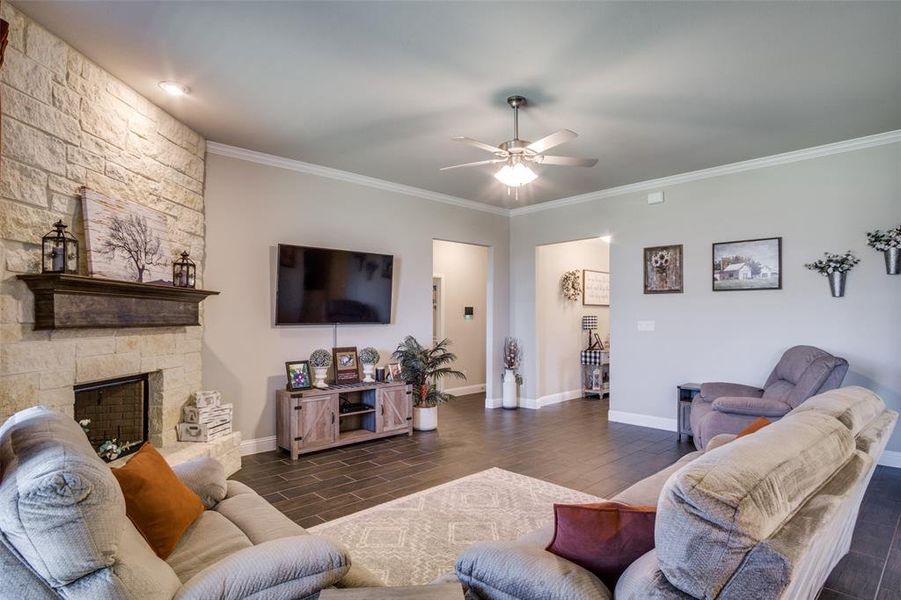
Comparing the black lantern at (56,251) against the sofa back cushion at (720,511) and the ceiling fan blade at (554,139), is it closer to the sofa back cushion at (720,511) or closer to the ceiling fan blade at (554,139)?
the ceiling fan blade at (554,139)

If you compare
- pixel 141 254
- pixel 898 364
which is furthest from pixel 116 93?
pixel 898 364

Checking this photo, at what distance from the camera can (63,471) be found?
43.4 inches

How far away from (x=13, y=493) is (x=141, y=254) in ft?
9.19

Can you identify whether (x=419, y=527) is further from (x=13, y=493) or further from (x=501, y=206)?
(x=501, y=206)

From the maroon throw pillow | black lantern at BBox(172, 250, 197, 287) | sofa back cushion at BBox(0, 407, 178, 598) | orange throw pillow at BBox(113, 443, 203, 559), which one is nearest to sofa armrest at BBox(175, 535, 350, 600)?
sofa back cushion at BBox(0, 407, 178, 598)

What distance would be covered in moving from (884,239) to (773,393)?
160 cm

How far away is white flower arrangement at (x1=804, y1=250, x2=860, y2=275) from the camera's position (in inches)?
175

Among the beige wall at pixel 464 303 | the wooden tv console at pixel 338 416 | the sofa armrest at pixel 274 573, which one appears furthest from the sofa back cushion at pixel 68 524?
the beige wall at pixel 464 303

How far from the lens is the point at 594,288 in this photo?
836 cm

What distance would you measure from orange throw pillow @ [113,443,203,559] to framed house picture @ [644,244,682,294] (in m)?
5.12

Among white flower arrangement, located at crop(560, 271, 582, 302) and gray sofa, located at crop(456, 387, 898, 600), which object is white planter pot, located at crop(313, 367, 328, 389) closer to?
gray sofa, located at crop(456, 387, 898, 600)

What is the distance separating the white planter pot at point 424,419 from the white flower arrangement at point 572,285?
123 inches

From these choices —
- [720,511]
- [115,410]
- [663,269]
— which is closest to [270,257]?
[115,410]

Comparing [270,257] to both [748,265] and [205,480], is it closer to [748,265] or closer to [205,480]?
[205,480]
